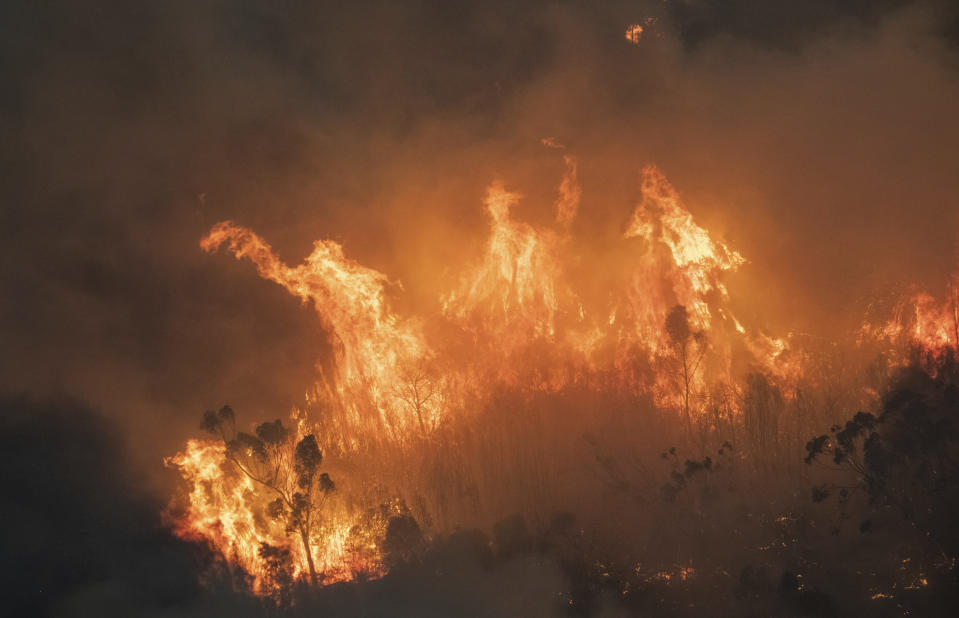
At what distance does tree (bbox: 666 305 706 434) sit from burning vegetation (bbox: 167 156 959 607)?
0.14 m

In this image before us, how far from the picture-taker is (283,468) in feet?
186

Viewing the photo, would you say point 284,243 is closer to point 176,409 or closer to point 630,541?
point 176,409

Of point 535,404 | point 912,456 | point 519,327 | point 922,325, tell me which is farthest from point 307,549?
point 922,325

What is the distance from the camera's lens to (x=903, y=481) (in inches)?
1996

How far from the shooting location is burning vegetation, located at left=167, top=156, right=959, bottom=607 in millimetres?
54281

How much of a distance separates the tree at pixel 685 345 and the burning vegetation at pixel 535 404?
0.14 meters

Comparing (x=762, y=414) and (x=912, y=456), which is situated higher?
(x=762, y=414)

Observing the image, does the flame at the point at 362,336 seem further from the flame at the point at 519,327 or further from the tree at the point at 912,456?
the tree at the point at 912,456

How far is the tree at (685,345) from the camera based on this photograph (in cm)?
5719

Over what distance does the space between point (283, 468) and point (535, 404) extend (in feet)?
55.0

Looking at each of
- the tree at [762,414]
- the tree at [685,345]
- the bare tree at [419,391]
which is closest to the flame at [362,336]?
the bare tree at [419,391]

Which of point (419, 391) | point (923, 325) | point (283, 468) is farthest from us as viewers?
point (419, 391)

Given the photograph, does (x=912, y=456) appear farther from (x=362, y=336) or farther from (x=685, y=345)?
(x=362, y=336)

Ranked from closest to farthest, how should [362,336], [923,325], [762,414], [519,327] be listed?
[923,325]
[762,414]
[362,336]
[519,327]
